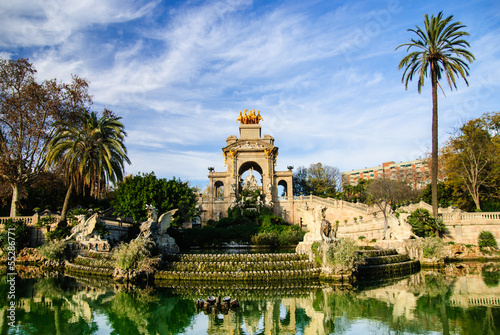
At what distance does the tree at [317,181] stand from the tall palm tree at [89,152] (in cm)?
4445

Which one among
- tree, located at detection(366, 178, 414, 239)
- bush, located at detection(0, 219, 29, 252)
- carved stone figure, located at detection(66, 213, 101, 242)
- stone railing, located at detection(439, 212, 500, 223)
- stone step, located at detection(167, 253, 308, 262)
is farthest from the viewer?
tree, located at detection(366, 178, 414, 239)

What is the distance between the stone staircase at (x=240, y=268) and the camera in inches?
570

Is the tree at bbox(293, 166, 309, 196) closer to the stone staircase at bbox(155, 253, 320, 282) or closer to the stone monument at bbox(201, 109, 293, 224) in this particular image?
the stone monument at bbox(201, 109, 293, 224)

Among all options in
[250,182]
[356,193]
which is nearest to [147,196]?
[250,182]

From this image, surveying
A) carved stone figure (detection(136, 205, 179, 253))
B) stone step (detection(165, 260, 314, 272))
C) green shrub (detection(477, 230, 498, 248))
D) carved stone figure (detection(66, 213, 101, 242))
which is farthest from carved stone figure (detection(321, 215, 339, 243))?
green shrub (detection(477, 230, 498, 248))

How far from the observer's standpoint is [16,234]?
21.7 meters

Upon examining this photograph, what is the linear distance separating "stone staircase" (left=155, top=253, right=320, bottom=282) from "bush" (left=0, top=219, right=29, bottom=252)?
39.9ft

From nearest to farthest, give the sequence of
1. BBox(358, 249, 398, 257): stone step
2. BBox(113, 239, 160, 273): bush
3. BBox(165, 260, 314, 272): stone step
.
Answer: BBox(113, 239, 160, 273): bush < BBox(165, 260, 314, 272): stone step < BBox(358, 249, 398, 257): stone step

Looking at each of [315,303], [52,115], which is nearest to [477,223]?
[315,303]

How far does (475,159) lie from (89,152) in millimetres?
30440

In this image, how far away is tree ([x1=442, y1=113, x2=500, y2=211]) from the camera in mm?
29625

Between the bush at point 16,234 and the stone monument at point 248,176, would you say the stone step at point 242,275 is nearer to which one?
the bush at point 16,234

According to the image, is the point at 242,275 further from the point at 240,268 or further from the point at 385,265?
the point at 385,265

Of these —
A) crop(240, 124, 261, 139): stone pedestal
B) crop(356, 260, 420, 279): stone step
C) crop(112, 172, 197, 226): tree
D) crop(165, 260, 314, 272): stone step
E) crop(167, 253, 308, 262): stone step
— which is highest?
crop(240, 124, 261, 139): stone pedestal
